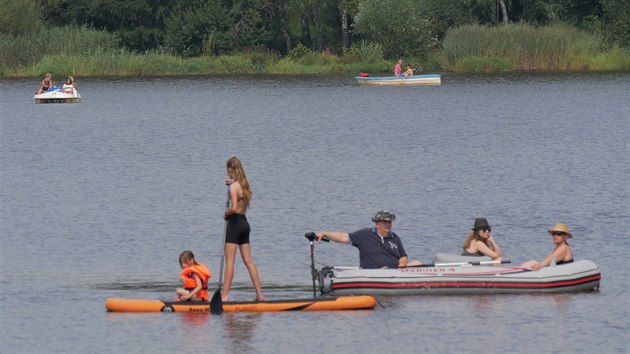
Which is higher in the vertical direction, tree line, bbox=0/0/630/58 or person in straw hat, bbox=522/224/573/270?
person in straw hat, bbox=522/224/573/270

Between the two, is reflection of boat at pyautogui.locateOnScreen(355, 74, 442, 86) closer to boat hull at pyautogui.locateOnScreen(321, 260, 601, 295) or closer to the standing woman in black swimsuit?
boat hull at pyautogui.locateOnScreen(321, 260, 601, 295)

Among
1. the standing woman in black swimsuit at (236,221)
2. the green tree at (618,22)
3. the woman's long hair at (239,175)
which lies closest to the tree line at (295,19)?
the green tree at (618,22)

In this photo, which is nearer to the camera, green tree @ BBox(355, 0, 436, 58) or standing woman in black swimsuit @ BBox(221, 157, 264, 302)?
standing woman in black swimsuit @ BBox(221, 157, 264, 302)

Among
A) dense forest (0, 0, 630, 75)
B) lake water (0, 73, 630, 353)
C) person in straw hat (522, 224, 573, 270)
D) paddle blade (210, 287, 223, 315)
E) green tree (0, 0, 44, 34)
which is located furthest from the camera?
green tree (0, 0, 44, 34)

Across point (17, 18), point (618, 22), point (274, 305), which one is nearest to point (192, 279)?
point (274, 305)

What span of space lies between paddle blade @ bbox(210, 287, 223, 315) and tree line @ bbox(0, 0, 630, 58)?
7355cm

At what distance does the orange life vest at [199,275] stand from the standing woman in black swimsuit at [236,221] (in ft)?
1.05

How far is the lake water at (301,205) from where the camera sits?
20812 mm

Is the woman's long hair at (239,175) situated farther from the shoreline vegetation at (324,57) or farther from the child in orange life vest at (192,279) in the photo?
the shoreline vegetation at (324,57)

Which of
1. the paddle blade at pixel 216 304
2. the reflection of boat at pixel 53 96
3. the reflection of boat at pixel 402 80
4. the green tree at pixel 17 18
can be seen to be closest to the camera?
the paddle blade at pixel 216 304

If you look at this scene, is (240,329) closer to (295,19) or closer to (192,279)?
(192,279)

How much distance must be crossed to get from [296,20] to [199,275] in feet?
303

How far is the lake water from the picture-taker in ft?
68.3

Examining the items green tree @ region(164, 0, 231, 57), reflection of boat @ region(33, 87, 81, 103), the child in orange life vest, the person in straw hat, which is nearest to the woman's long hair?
the child in orange life vest
